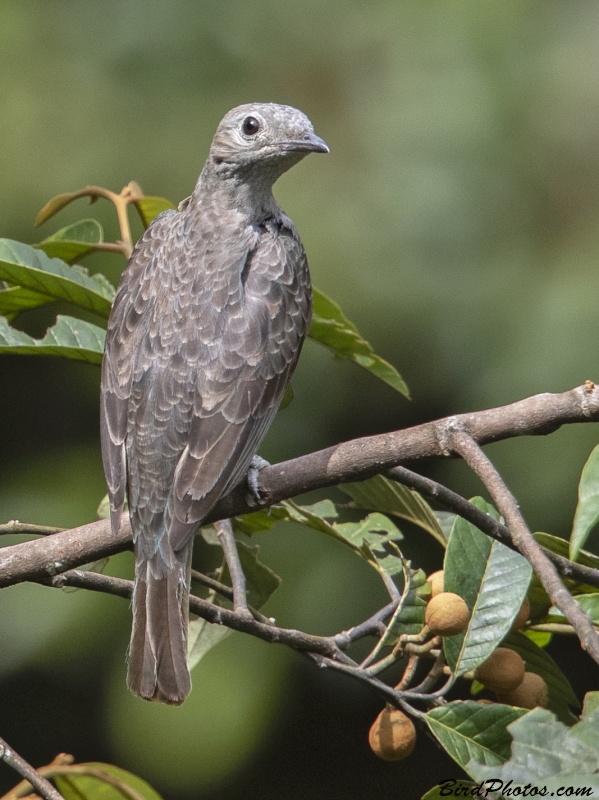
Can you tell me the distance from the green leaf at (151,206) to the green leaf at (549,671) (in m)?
1.85

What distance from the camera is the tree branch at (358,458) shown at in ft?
5.88

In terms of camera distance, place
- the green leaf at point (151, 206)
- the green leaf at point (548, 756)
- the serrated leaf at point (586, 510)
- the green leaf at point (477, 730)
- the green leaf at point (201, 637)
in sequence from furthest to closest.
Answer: the green leaf at point (151, 206), the green leaf at point (201, 637), the green leaf at point (477, 730), the serrated leaf at point (586, 510), the green leaf at point (548, 756)

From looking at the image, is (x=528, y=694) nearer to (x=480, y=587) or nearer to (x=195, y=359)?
(x=480, y=587)

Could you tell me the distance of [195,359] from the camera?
2984 millimetres

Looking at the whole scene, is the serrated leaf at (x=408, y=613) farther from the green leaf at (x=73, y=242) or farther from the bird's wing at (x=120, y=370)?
the green leaf at (x=73, y=242)

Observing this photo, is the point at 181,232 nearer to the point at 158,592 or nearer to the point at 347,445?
the point at 158,592

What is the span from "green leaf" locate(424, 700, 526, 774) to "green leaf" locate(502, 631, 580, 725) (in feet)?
0.92

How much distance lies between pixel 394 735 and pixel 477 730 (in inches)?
8.0

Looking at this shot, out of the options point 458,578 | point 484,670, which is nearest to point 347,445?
point 458,578

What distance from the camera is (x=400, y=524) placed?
175 inches

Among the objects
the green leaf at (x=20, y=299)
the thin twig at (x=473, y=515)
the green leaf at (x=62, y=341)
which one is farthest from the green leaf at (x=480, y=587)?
the green leaf at (x=20, y=299)

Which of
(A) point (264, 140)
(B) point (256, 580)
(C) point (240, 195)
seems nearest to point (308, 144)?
(A) point (264, 140)

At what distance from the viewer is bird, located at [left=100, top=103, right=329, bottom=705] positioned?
8.70ft

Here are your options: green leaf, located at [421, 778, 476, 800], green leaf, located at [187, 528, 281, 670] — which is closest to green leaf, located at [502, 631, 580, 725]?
green leaf, located at [421, 778, 476, 800]
